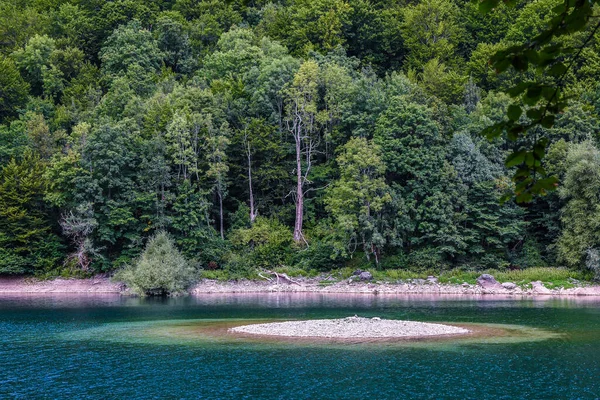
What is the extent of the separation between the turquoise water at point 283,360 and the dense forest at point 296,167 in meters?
17.4

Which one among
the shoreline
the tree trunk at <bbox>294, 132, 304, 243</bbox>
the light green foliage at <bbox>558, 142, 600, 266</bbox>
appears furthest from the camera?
the tree trunk at <bbox>294, 132, 304, 243</bbox>

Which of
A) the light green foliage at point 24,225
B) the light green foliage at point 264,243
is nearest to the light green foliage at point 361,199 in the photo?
the light green foliage at point 264,243

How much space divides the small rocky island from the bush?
73.2 ft

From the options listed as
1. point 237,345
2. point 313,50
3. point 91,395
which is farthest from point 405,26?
point 91,395

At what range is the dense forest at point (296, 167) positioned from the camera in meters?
64.9

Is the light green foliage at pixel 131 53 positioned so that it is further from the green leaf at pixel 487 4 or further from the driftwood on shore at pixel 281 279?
the green leaf at pixel 487 4

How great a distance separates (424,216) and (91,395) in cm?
4559

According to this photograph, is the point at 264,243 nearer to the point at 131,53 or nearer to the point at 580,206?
the point at 580,206

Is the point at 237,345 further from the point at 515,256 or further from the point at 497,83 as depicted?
the point at 497,83

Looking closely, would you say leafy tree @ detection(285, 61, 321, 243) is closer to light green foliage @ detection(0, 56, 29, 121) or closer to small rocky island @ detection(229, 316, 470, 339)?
small rocky island @ detection(229, 316, 470, 339)

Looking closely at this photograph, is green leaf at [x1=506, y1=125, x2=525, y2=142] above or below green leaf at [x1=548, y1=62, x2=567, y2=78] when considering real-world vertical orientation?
below

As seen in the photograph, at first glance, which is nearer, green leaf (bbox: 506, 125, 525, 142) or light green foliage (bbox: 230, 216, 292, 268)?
green leaf (bbox: 506, 125, 525, 142)

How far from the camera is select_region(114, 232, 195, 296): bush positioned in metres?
60.3

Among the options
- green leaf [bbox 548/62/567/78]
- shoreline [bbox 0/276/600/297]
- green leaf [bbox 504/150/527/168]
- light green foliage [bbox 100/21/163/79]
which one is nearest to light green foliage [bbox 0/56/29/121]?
light green foliage [bbox 100/21/163/79]
